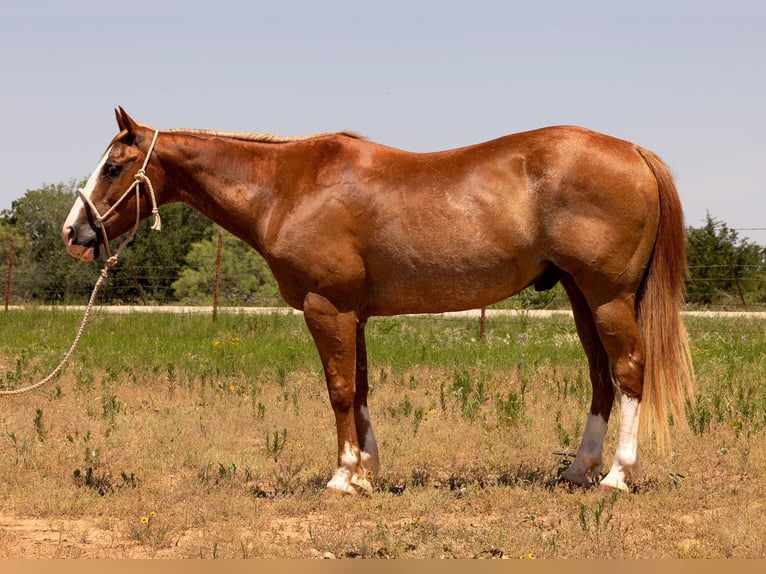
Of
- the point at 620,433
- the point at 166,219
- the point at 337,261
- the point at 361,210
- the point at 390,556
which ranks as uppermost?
the point at 166,219

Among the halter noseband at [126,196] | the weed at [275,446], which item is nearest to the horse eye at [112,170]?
the halter noseband at [126,196]

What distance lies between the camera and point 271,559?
4516 millimetres

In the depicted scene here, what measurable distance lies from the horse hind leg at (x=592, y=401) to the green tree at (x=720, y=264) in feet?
62.3

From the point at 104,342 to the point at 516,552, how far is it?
32.1 feet

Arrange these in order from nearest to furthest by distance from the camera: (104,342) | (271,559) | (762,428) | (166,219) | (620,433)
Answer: (271,559)
(620,433)
(762,428)
(104,342)
(166,219)

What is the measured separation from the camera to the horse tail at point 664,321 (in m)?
5.90

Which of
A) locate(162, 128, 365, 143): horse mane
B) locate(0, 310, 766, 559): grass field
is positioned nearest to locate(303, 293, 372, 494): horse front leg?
locate(0, 310, 766, 559): grass field

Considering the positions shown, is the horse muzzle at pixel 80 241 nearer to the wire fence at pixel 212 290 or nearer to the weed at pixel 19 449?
the weed at pixel 19 449

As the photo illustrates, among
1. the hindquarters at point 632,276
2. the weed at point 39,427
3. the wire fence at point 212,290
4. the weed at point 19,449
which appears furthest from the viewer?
the wire fence at point 212,290

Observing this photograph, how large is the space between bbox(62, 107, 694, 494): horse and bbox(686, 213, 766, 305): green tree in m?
19.3

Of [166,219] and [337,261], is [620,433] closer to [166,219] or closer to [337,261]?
[337,261]

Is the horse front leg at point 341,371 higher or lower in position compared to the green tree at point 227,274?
lower

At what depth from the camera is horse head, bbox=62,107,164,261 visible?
6.13 metres

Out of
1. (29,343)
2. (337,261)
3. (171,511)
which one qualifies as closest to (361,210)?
(337,261)
